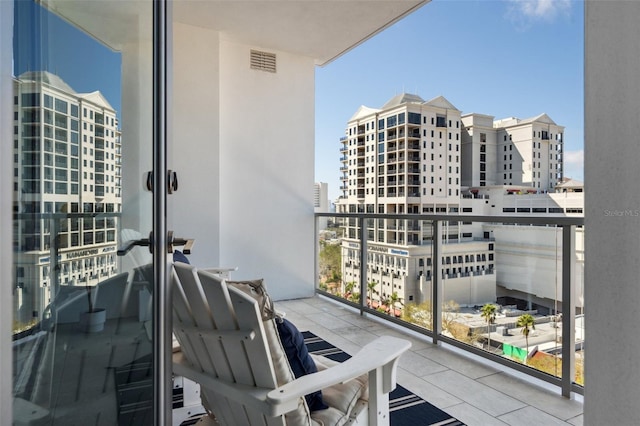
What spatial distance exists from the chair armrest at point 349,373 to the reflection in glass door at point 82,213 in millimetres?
451

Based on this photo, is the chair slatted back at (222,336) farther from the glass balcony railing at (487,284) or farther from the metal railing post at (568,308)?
the metal railing post at (568,308)

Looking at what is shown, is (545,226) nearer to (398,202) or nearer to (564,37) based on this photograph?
(398,202)

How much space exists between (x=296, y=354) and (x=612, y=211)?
99 centimetres

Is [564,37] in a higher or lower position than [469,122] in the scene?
higher

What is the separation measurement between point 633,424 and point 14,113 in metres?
1.55

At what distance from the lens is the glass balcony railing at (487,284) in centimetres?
228

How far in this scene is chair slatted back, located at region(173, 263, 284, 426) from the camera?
1.12m

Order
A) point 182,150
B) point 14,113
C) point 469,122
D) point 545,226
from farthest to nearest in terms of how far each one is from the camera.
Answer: point 469,122
point 182,150
point 545,226
point 14,113

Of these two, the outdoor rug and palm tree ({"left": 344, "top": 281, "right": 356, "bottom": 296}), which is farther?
palm tree ({"left": 344, "top": 281, "right": 356, "bottom": 296})

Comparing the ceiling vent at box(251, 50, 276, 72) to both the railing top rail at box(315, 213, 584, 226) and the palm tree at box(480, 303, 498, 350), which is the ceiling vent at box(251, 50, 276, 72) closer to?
the railing top rail at box(315, 213, 584, 226)

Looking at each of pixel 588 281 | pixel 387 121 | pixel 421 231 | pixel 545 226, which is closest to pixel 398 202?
pixel 387 121

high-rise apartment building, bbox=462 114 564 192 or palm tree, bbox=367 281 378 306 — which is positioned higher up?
high-rise apartment building, bbox=462 114 564 192

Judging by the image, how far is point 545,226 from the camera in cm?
242

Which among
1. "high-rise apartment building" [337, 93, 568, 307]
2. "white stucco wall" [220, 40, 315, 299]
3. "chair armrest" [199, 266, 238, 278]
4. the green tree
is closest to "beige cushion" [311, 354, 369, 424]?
"chair armrest" [199, 266, 238, 278]
